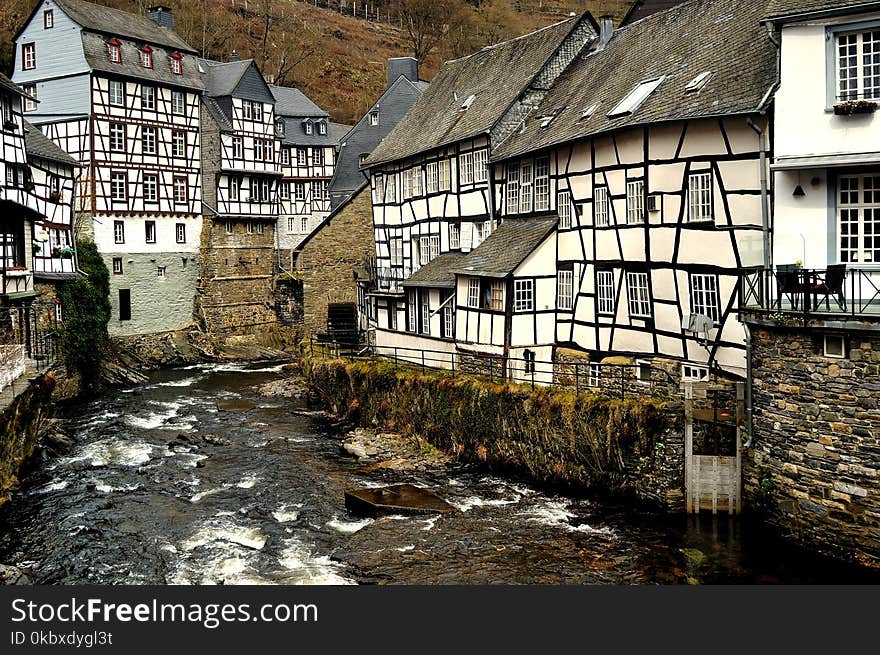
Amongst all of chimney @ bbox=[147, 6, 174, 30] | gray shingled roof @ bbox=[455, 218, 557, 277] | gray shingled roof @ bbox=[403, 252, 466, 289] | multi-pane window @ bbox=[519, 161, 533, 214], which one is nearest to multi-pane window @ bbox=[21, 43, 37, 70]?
chimney @ bbox=[147, 6, 174, 30]

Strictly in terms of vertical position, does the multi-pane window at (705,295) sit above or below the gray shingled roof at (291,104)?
below

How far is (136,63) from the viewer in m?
44.2

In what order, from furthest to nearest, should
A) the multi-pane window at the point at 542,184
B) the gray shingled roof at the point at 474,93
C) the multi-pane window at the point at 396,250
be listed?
the multi-pane window at the point at 396,250 < the gray shingled roof at the point at 474,93 < the multi-pane window at the point at 542,184

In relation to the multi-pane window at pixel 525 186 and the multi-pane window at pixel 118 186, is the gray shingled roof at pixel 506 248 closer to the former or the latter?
the multi-pane window at pixel 525 186

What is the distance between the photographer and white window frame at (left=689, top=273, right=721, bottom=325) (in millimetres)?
21325

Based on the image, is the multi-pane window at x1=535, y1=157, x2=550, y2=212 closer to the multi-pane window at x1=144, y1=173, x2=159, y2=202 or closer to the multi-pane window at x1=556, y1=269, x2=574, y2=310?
the multi-pane window at x1=556, y1=269, x2=574, y2=310

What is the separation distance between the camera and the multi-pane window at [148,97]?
44469mm

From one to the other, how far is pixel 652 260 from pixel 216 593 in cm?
1322

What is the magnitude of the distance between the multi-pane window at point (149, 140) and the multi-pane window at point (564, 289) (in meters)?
25.7

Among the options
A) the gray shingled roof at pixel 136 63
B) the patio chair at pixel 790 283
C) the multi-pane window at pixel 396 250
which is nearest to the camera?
the patio chair at pixel 790 283

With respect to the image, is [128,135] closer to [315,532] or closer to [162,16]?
[162,16]

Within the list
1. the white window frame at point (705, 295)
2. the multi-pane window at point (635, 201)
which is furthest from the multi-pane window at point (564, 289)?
the white window frame at point (705, 295)

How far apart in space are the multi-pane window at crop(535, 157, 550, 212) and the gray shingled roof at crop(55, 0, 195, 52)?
2498cm

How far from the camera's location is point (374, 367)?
29.8m
